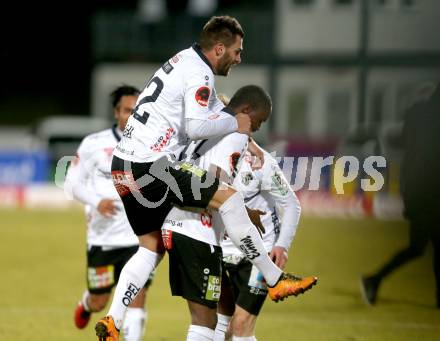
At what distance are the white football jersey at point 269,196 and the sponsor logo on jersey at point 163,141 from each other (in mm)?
899

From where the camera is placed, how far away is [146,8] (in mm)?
32562

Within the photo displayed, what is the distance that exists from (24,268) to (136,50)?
1674cm

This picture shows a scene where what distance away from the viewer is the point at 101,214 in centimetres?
714

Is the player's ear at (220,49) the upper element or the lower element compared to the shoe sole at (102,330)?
upper

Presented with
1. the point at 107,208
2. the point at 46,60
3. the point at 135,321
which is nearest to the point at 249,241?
the point at 135,321

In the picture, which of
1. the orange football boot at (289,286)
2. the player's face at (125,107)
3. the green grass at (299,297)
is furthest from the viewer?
the green grass at (299,297)

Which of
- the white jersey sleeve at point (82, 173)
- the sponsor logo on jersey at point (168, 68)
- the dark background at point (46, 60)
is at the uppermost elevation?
the sponsor logo on jersey at point (168, 68)

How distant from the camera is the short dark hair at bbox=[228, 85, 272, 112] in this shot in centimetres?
559

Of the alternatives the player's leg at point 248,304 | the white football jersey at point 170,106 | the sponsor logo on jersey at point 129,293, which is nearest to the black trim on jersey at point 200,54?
the white football jersey at point 170,106

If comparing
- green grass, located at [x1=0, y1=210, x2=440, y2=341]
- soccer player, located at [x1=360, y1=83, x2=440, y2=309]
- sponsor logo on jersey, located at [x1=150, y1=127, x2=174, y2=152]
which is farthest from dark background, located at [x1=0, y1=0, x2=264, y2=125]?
sponsor logo on jersey, located at [x1=150, y1=127, x2=174, y2=152]

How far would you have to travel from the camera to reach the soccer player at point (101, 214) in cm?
721

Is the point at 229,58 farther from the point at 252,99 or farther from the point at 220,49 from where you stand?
the point at 252,99

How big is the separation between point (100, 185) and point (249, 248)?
2.58 m

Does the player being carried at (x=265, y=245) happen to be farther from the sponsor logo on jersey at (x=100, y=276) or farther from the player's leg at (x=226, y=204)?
the sponsor logo on jersey at (x=100, y=276)
